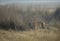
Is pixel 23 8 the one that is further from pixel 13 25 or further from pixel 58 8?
pixel 58 8

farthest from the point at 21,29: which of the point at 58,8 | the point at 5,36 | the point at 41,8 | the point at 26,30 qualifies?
the point at 58,8

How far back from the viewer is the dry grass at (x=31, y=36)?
6.11 ft

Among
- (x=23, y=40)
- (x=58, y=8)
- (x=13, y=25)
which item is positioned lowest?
(x=23, y=40)

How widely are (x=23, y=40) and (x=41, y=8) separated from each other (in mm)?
382

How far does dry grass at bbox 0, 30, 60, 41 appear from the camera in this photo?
186cm

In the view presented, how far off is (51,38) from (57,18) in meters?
0.22

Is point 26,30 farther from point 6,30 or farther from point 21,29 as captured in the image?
point 6,30

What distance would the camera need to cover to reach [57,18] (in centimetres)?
190

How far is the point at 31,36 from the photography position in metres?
1.87

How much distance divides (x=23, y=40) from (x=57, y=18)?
1.39 ft

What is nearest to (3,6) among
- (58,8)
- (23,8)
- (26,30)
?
(23,8)

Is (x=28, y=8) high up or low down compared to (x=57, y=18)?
up

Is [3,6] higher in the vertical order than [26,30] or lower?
higher

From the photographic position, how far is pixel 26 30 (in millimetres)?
1899
